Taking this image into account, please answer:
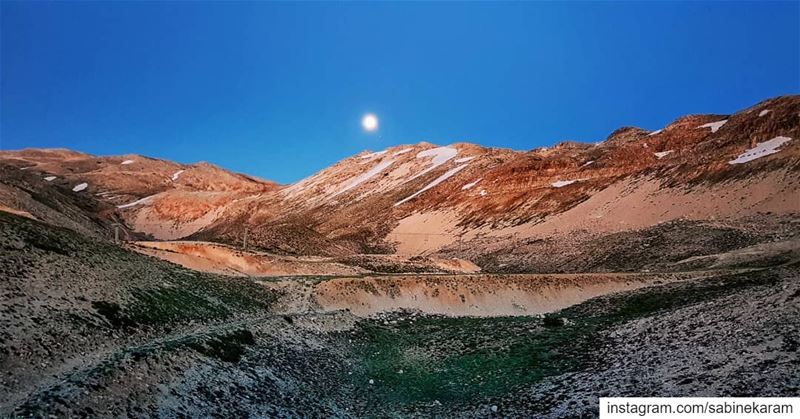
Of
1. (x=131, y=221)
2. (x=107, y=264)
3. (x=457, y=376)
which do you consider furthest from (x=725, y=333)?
(x=131, y=221)

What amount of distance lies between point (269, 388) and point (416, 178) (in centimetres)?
13553

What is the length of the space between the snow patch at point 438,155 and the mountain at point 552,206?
1096 millimetres

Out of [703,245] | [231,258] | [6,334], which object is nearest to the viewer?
[6,334]

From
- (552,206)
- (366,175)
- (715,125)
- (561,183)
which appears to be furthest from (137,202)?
(715,125)

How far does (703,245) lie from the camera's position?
64.8 m

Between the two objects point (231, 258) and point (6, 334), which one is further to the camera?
point (231, 258)

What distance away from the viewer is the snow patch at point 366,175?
17038 cm

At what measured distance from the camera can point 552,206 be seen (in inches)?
4149

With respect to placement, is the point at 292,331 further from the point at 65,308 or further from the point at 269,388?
the point at 65,308

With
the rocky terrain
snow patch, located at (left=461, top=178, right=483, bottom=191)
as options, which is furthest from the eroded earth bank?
snow patch, located at (left=461, top=178, right=483, bottom=191)

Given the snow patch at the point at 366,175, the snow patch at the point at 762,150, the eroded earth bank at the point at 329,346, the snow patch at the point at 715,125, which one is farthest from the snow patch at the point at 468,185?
the eroded earth bank at the point at 329,346

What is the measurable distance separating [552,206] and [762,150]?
35087 mm

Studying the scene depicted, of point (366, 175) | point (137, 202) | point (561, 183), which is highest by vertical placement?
point (366, 175)

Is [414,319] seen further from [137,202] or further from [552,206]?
[137,202]
